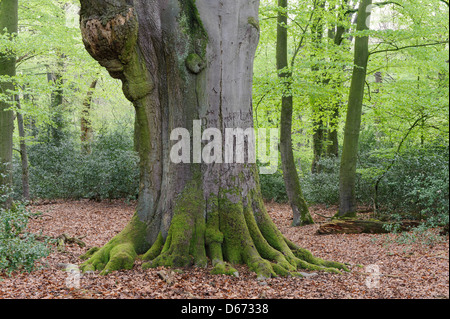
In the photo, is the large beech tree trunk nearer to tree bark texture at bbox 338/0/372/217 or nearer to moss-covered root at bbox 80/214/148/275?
moss-covered root at bbox 80/214/148/275

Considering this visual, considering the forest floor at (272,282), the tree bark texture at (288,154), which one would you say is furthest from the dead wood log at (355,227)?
the forest floor at (272,282)

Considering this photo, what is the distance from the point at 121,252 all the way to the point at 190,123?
6.66ft

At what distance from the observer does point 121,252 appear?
5.27 metres

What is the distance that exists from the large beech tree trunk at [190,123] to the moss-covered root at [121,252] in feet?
0.05

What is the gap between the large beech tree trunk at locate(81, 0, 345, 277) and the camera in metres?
5.24

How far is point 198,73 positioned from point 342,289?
3420mm

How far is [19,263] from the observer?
543 cm

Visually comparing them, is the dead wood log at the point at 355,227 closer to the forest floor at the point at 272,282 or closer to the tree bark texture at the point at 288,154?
the tree bark texture at the point at 288,154

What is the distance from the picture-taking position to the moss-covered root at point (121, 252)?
5121 mm

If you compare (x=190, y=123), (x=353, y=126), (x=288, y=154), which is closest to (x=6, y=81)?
(x=190, y=123)
